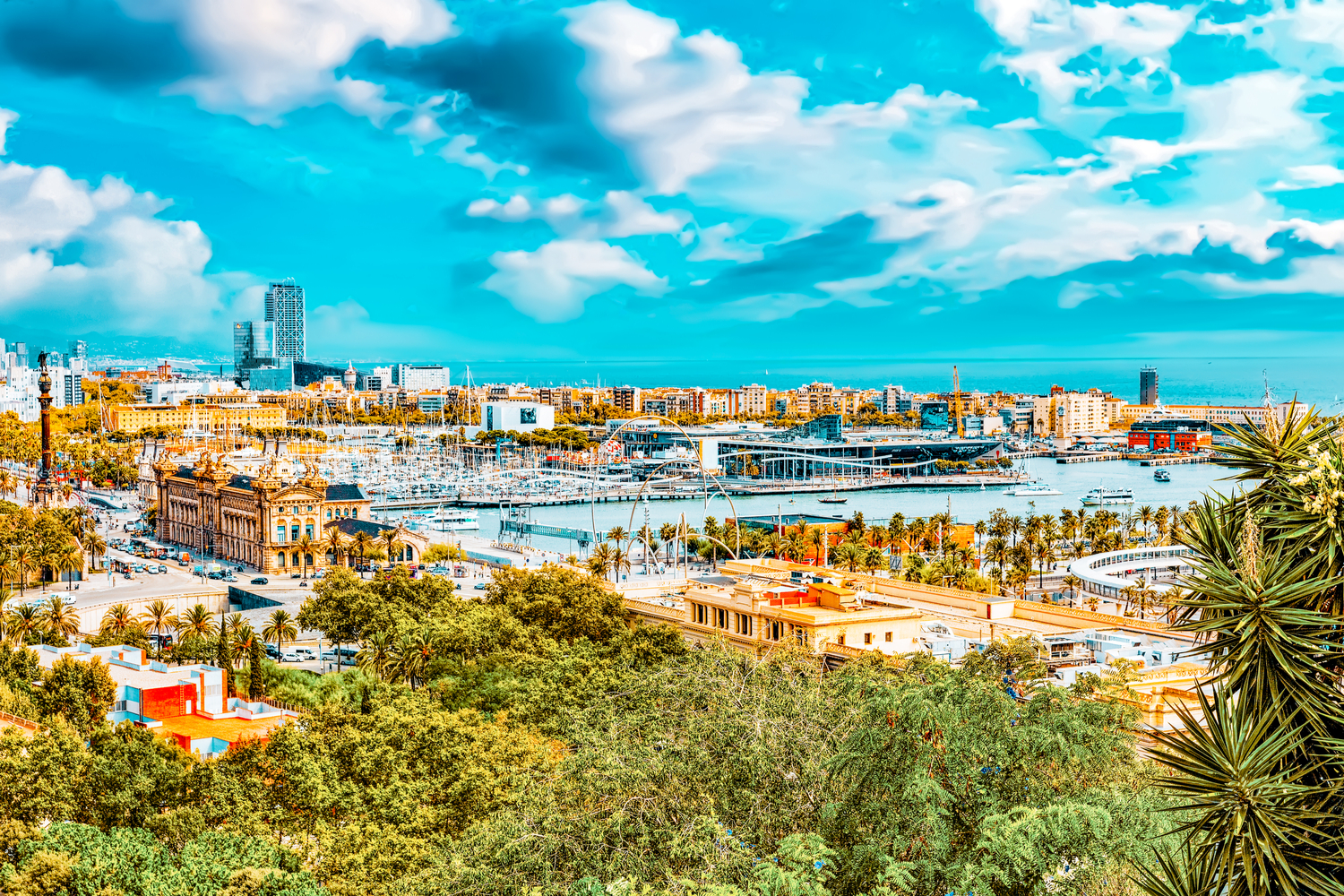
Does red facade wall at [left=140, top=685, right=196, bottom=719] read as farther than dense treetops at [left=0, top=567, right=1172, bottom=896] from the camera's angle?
Yes

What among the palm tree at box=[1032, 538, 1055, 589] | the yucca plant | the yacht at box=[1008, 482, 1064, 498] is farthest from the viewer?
the yacht at box=[1008, 482, 1064, 498]

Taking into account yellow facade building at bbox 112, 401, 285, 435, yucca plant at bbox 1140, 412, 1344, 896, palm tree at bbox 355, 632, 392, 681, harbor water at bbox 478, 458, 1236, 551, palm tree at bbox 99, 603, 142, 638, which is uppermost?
yucca plant at bbox 1140, 412, 1344, 896

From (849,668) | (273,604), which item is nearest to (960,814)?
(849,668)

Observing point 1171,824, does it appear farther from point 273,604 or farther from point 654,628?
point 273,604

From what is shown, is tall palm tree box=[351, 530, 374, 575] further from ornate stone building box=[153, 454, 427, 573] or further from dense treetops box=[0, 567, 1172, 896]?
dense treetops box=[0, 567, 1172, 896]

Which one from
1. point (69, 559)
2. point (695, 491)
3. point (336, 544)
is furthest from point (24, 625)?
point (695, 491)

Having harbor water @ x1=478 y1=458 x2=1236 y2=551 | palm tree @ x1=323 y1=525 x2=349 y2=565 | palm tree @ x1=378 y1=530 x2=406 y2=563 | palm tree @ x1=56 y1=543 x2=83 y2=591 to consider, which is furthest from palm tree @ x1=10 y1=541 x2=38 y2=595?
harbor water @ x1=478 y1=458 x2=1236 y2=551
